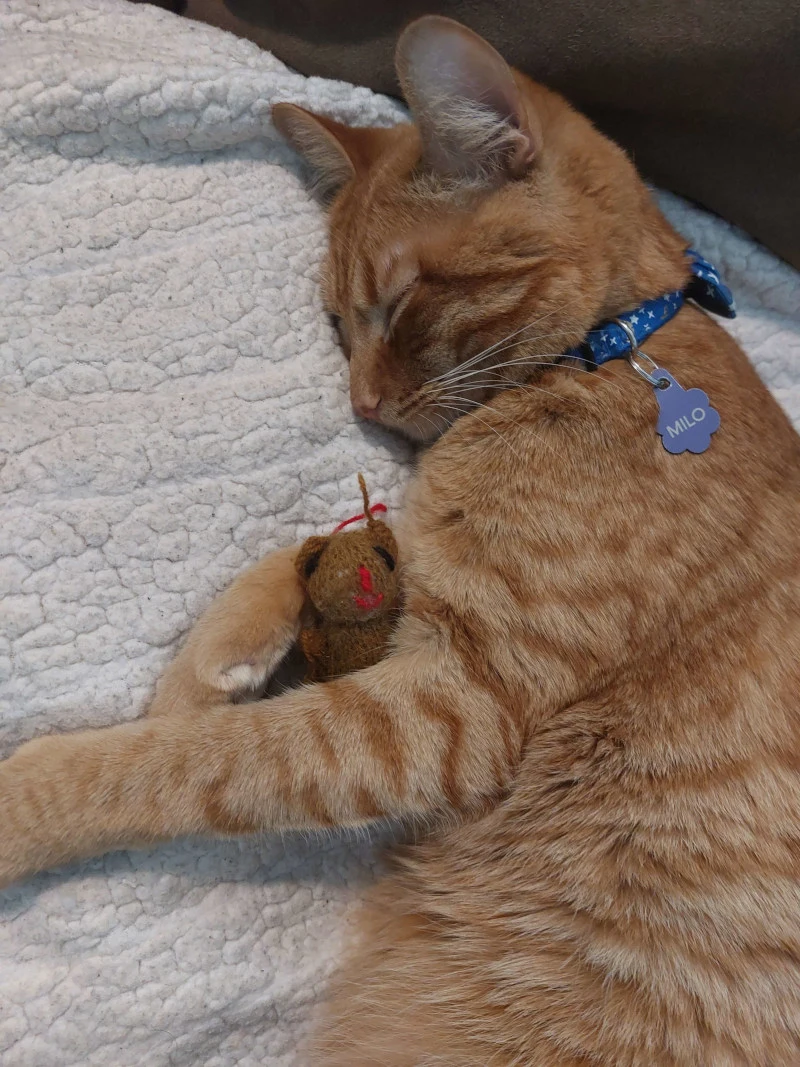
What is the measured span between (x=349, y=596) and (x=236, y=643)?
238 millimetres

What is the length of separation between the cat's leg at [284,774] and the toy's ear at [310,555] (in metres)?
0.26

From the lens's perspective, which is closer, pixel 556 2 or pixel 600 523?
pixel 600 523

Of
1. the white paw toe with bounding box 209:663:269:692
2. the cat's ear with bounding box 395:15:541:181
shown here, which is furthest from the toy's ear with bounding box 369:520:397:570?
the cat's ear with bounding box 395:15:541:181

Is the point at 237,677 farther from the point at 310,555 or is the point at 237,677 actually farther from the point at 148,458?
the point at 148,458

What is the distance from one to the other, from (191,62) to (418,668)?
138cm

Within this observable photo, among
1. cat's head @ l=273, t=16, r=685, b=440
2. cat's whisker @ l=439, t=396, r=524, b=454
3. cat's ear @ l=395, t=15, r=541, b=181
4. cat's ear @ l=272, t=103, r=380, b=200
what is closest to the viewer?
cat's ear @ l=395, t=15, r=541, b=181

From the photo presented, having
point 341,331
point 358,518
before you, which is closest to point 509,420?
point 358,518

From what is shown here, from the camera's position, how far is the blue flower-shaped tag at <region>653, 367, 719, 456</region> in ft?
4.57

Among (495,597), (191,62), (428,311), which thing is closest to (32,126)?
(191,62)

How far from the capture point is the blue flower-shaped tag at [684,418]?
1.39 m

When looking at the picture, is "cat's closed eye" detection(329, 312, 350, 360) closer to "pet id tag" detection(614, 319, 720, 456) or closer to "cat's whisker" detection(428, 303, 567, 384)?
"cat's whisker" detection(428, 303, 567, 384)

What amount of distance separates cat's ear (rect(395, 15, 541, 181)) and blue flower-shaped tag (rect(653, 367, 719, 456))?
50 cm

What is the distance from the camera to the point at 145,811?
52.8 inches

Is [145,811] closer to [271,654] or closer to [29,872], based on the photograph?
[29,872]
